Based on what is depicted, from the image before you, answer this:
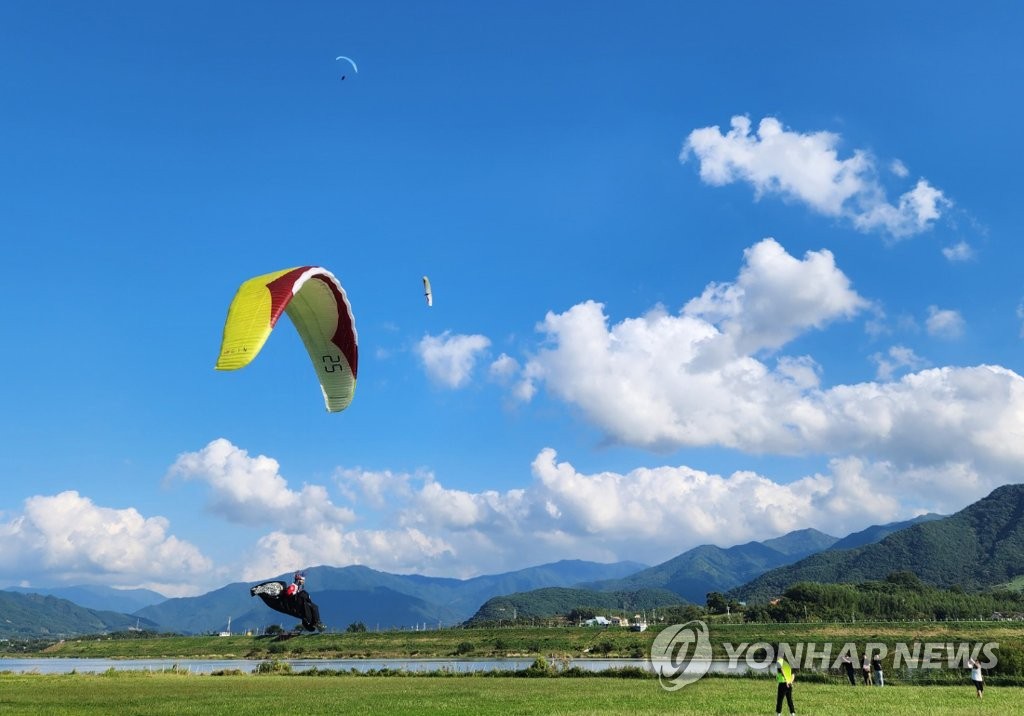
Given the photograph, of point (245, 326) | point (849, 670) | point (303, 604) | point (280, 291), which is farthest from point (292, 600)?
point (849, 670)

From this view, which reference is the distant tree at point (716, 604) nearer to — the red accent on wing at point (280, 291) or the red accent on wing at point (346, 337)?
the red accent on wing at point (346, 337)

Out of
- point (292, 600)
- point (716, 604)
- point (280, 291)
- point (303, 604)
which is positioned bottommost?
point (716, 604)

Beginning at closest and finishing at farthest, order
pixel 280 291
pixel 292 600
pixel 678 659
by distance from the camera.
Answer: pixel 280 291 < pixel 292 600 < pixel 678 659

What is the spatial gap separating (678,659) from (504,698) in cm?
3528

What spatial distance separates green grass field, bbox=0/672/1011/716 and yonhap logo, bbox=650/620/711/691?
334 cm

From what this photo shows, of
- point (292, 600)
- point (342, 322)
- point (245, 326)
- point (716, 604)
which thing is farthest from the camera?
point (716, 604)

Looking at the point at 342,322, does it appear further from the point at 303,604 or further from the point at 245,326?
the point at 303,604

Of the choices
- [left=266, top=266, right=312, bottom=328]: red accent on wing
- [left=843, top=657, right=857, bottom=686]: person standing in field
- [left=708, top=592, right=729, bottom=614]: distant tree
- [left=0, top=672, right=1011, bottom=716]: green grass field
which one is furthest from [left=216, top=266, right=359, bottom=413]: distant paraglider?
[left=708, top=592, right=729, bottom=614]: distant tree

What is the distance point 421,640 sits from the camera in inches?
5832

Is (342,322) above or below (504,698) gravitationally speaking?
above

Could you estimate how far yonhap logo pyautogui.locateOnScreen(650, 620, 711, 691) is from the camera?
161 ft

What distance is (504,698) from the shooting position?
37781mm

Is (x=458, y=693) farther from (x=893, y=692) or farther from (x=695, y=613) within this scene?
(x=695, y=613)

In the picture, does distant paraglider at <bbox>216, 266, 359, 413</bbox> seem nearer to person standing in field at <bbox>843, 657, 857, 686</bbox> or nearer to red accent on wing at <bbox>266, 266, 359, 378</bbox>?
red accent on wing at <bbox>266, 266, 359, 378</bbox>
